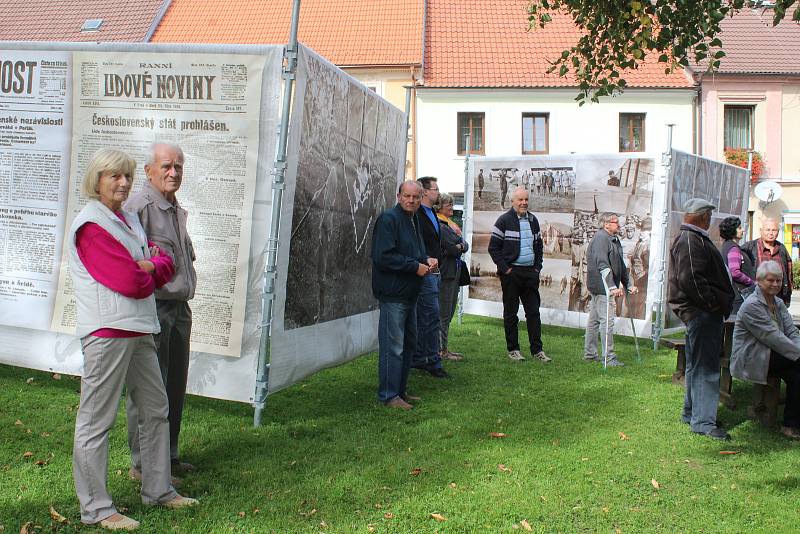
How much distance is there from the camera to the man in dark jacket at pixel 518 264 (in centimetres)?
968

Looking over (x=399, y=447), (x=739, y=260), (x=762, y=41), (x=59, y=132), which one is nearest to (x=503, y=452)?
(x=399, y=447)

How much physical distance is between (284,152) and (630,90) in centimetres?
2399

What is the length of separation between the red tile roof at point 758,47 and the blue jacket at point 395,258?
24520mm

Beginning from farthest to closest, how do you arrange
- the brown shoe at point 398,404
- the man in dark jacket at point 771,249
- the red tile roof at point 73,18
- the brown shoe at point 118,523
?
the red tile roof at point 73,18
the man in dark jacket at point 771,249
the brown shoe at point 398,404
the brown shoe at point 118,523

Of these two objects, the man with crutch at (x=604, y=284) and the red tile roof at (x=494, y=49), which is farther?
the red tile roof at (x=494, y=49)

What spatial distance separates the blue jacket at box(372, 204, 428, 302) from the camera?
6703 millimetres

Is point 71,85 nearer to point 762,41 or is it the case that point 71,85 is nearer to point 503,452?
point 503,452

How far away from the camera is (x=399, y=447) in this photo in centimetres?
567

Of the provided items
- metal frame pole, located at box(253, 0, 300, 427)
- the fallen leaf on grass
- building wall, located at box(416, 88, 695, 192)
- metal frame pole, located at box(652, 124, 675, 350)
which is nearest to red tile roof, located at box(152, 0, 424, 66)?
A: building wall, located at box(416, 88, 695, 192)

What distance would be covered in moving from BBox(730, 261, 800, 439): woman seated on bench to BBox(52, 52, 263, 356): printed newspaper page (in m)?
4.04

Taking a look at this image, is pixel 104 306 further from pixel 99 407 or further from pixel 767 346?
pixel 767 346

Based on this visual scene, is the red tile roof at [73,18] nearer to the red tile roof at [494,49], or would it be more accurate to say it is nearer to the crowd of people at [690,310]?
the red tile roof at [494,49]

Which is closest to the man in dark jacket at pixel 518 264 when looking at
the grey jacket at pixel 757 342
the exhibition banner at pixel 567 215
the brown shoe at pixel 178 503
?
the exhibition banner at pixel 567 215

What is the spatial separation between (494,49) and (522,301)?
2092cm
